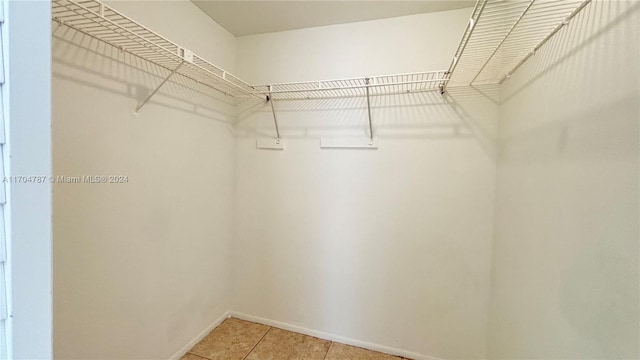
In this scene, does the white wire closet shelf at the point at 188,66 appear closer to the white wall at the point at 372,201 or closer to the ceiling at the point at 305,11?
the white wall at the point at 372,201

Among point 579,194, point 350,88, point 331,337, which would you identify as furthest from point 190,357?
point 579,194

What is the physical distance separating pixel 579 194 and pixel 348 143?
3.92 ft

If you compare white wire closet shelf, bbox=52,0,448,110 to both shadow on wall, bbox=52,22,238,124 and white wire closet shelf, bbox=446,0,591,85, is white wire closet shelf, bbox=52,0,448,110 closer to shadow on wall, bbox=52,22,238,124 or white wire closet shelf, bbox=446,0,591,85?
shadow on wall, bbox=52,22,238,124

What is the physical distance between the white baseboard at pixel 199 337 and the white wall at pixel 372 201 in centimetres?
18

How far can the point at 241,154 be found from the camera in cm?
205

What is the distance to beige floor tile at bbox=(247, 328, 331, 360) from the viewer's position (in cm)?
171

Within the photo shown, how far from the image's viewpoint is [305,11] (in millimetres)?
1650

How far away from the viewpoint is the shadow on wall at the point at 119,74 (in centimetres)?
102

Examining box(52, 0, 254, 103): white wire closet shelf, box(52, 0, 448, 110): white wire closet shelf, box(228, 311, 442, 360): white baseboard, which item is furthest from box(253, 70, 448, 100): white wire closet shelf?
box(228, 311, 442, 360): white baseboard

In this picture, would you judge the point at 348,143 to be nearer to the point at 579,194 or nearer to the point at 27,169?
the point at 579,194

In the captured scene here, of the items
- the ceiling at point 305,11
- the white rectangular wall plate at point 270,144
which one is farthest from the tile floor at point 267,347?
the ceiling at point 305,11

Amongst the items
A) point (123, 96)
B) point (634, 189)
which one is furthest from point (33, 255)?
point (634, 189)

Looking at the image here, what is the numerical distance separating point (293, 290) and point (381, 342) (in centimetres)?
71

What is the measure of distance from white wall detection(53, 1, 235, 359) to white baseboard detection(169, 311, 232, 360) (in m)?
0.03
